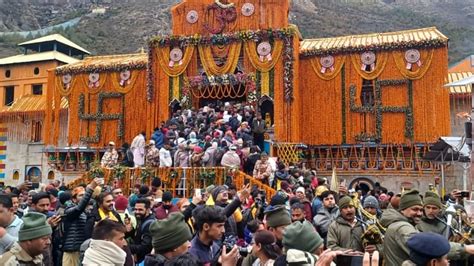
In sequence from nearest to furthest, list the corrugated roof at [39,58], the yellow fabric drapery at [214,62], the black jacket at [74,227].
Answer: the black jacket at [74,227], the yellow fabric drapery at [214,62], the corrugated roof at [39,58]

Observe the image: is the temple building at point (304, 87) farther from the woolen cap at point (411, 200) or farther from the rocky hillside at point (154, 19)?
the rocky hillside at point (154, 19)

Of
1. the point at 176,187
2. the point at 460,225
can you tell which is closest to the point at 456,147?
the point at 176,187

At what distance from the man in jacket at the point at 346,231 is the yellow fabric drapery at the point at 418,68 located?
57.1 ft

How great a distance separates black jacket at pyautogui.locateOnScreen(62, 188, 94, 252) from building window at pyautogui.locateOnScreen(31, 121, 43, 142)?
2589 cm

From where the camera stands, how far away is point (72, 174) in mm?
26641

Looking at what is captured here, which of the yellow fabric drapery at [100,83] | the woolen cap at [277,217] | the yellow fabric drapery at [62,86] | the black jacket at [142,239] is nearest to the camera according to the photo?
the woolen cap at [277,217]

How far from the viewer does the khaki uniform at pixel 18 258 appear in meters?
3.75

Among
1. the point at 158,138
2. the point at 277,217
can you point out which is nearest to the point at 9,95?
the point at 158,138

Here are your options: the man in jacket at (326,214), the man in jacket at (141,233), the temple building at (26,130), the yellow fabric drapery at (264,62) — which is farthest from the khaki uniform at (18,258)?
the temple building at (26,130)

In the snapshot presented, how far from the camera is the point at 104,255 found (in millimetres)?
3719

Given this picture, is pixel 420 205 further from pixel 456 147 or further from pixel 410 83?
pixel 410 83

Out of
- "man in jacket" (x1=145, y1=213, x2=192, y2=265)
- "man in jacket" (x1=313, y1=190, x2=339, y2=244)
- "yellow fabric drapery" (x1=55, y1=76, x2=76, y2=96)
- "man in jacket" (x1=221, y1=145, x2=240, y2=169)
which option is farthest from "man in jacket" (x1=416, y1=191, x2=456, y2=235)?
"yellow fabric drapery" (x1=55, y1=76, x2=76, y2=96)

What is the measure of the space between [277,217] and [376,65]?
63.0ft

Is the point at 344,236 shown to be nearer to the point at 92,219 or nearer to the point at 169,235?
the point at 169,235
